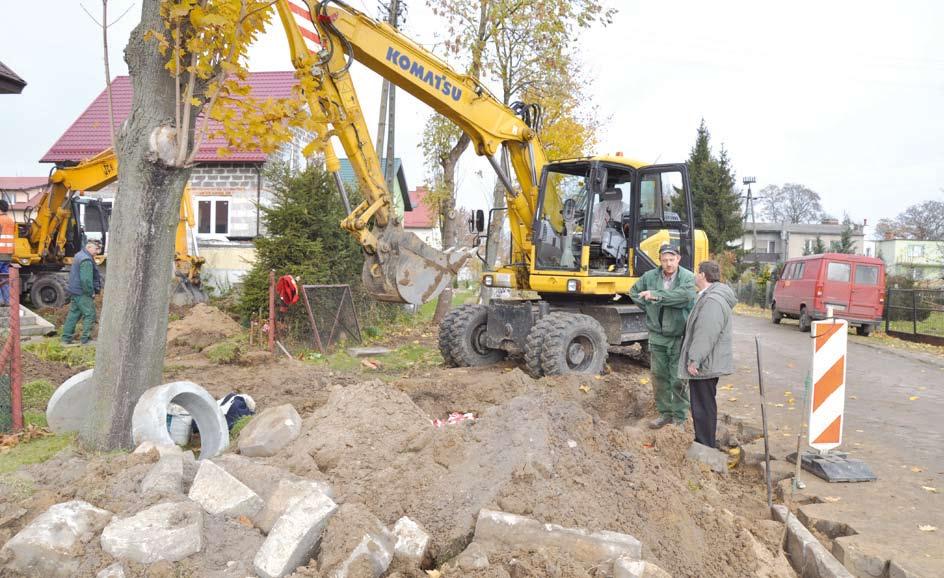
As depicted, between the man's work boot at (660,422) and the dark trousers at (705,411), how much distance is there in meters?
0.81

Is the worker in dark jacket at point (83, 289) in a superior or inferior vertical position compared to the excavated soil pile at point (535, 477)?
superior

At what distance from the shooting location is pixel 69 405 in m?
6.06

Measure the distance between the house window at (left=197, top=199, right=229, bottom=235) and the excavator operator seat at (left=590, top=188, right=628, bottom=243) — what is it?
46.6ft

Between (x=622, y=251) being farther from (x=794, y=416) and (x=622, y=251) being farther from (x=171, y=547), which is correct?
(x=171, y=547)

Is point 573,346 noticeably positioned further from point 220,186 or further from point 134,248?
point 220,186

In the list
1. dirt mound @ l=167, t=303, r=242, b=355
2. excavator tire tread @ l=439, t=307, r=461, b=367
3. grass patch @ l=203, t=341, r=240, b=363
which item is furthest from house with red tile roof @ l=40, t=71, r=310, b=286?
excavator tire tread @ l=439, t=307, r=461, b=367

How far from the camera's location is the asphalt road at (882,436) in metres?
4.45

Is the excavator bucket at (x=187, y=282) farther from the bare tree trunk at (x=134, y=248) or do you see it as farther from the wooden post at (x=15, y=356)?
the bare tree trunk at (x=134, y=248)

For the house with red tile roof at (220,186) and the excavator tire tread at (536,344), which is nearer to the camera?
the excavator tire tread at (536,344)

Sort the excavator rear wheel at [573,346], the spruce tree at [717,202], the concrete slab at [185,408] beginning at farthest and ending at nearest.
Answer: the spruce tree at [717,202] < the excavator rear wheel at [573,346] < the concrete slab at [185,408]

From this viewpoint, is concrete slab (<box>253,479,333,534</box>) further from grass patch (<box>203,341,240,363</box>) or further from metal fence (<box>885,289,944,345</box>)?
metal fence (<box>885,289,944,345</box>)

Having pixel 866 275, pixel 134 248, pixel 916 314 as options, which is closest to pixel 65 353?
pixel 134 248

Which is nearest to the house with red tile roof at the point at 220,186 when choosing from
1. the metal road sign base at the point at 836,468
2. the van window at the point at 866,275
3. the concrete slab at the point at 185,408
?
the concrete slab at the point at 185,408

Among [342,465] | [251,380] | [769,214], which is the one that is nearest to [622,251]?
[251,380]
